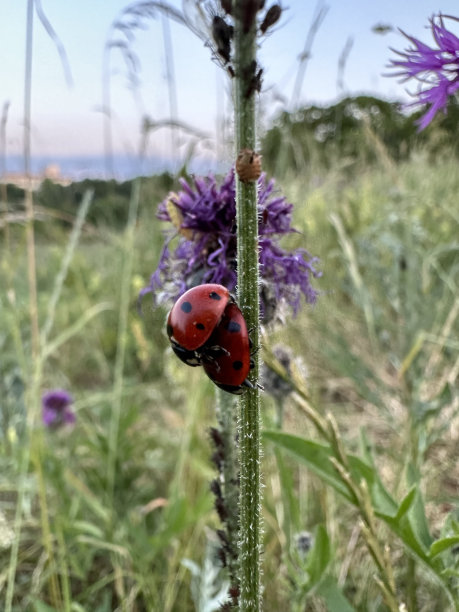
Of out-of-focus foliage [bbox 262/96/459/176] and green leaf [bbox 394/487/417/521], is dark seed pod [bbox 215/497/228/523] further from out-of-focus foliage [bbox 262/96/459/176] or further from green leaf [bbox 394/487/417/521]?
out-of-focus foliage [bbox 262/96/459/176]

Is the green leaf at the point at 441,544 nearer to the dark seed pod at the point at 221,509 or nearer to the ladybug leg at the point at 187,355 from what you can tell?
the dark seed pod at the point at 221,509

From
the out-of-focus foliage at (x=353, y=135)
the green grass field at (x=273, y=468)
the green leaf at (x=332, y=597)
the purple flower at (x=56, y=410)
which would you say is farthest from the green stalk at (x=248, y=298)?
the out-of-focus foliage at (x=353, y=135)

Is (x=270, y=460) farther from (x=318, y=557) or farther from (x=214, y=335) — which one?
(x=214, y=335)

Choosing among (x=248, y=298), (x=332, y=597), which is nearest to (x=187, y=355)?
(x=248, y=298)

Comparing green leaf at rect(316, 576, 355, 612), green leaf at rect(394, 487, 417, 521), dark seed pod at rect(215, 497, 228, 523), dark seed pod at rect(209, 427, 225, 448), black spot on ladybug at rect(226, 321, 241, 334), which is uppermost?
black spot on ladybug at rect(226, 321, 241, 334)

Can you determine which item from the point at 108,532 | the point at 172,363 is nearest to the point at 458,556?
the point at 108,532

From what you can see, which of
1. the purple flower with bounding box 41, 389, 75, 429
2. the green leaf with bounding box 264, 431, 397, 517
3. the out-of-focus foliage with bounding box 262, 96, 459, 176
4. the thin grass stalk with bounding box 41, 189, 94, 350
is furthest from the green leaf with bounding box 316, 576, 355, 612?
the out-of-focus foliage with bounding box 262, 96, 459, 176

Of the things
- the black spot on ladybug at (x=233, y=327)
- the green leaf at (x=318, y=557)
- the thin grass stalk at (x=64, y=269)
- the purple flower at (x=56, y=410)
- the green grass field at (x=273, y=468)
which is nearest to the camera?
the black spot on ladybug at (x=233, y=327)
